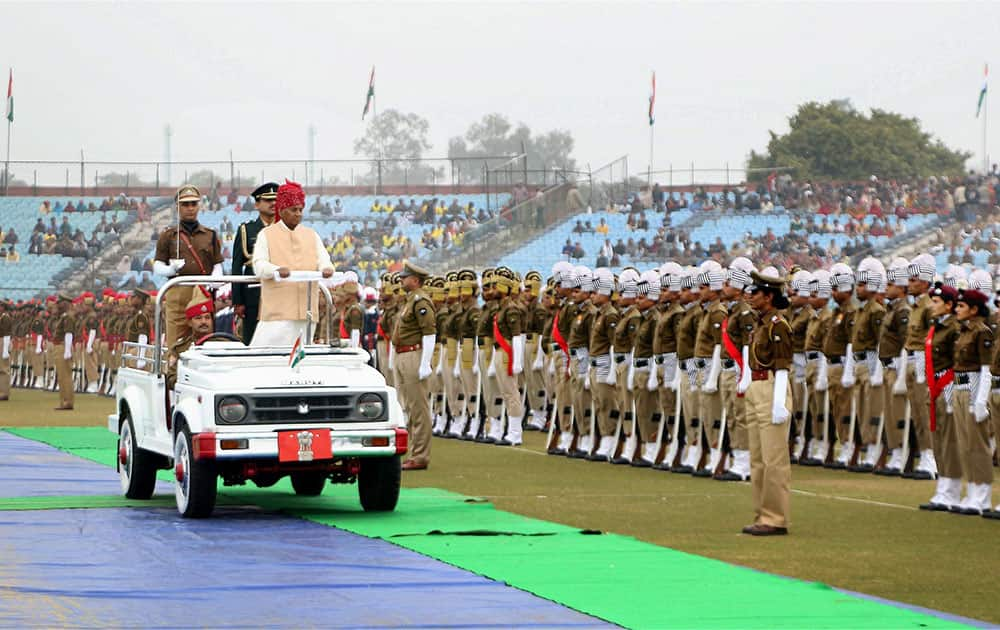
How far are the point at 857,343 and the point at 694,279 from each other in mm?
1992

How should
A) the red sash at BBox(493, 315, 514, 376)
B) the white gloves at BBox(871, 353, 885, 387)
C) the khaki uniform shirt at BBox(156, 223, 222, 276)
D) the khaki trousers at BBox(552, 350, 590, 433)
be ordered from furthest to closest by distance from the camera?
the red sash at BBox(493, 315, 514, 376), the khaki trousers at BBox(552, 350, 590, 433), the white gloves at BBox(871, 353, 885, 387), the khaki uniform shirt at BBox(156, 223, 222, 276)

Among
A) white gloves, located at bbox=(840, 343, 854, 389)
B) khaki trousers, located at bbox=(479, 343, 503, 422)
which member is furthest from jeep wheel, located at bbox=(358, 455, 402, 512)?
khaki trousers, located at bbox=(479, 343, 503, 422)

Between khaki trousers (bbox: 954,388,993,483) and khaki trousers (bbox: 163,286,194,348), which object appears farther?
khaki trousers (bbox: 163,286,194,348)

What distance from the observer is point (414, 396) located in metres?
20.0

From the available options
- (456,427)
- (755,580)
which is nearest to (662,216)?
(456,427)

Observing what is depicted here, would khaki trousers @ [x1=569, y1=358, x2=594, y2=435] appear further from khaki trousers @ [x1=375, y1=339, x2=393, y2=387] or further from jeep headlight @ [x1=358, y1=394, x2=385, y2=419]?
jeep headlight @ [x1=358, y1=394, x2=385, y2=419]

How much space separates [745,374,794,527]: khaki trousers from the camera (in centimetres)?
1370

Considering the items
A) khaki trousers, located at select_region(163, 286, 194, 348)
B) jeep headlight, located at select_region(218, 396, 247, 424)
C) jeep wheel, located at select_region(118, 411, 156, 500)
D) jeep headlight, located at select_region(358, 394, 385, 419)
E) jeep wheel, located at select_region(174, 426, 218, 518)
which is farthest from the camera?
jeep wheel, located at select_region(118, 411, 156, 500)

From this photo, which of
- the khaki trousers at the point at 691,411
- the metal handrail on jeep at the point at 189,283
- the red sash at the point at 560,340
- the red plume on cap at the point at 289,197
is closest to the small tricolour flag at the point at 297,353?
the metal handrail on jeep at the point at 189,283

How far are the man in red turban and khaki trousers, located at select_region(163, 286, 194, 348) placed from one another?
840 millimetres

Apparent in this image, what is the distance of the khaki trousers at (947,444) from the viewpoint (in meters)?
15.6

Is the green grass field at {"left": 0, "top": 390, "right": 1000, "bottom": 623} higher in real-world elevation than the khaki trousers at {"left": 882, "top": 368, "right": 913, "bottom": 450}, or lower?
lower

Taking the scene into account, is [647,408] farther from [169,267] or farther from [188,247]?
[169,267]

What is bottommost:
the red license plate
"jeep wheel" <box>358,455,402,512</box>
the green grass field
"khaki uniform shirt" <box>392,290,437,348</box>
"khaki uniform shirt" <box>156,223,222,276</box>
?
the green grass field
